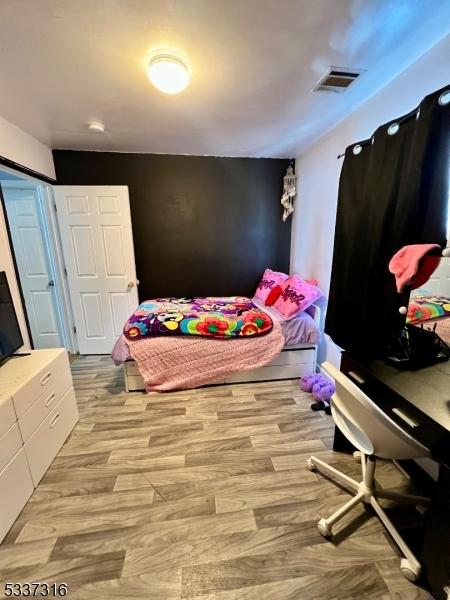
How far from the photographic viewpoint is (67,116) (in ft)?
7.18

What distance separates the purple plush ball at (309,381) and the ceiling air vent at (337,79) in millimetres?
2426

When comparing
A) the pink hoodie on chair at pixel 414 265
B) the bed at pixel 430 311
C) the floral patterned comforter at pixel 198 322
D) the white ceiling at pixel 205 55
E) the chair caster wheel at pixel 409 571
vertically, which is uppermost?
the white ceiling at pixel 205 55

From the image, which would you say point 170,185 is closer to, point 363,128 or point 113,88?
point 113,88

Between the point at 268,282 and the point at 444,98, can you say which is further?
the point at 268,282

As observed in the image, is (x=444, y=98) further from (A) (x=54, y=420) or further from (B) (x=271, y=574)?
(A) (x=54, y=420)

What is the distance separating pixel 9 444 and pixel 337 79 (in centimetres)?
303

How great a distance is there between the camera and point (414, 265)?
1259 mm

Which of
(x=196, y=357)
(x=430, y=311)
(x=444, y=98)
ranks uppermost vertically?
(x=444, y=98)

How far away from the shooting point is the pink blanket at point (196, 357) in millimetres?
2348

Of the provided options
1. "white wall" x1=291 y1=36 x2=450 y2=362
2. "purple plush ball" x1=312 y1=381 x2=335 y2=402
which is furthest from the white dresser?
"white wall" x1=291 y1=36 x2=450 y2=362

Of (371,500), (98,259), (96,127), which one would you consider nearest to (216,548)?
(371,500)

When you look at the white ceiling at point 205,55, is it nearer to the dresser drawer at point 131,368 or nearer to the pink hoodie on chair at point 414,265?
the pink hoodie on chair at point 414,265

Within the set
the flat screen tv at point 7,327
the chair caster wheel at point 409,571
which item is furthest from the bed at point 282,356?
the chair caster wheel at point 409,571

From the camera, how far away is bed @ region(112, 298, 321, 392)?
96.2 inches
